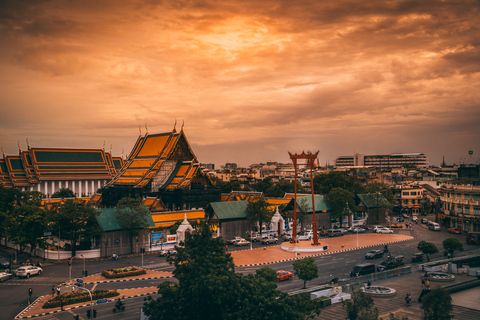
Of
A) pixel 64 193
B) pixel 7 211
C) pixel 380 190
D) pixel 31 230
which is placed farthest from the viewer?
pixel 64 193

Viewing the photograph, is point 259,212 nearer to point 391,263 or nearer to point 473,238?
point 391,263

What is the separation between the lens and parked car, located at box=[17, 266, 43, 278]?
50.8 meters

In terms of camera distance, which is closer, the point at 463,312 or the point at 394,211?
the point at 463,312

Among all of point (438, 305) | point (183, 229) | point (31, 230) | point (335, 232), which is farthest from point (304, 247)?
point (31, 230)

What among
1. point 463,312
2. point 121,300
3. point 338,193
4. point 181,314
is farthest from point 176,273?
point 338,193

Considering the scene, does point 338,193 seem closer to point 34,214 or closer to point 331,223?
point 331,223

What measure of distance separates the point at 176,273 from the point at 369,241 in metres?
51.4

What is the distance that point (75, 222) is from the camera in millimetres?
59812

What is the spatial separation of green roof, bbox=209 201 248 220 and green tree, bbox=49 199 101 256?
21.1 meters

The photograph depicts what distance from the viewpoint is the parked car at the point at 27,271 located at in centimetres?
5075

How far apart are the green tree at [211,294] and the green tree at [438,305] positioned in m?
9.61

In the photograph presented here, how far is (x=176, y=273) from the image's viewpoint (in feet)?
98.3

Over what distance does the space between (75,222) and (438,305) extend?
152 feet

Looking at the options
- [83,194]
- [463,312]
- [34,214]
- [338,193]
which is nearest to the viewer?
[463,312]
